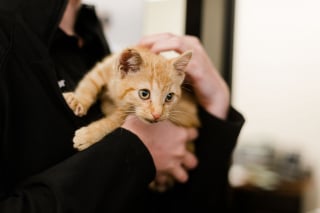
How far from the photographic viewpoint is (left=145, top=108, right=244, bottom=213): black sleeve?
1.01m

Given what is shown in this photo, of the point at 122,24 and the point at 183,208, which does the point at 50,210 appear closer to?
the point at 183,208

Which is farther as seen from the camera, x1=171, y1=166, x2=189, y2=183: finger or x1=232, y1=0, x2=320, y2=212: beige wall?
x1=232, y1=0, x2=320, y2=212: beige wall

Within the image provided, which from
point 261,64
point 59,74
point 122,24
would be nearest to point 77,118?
point 59,74

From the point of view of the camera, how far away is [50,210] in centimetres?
59

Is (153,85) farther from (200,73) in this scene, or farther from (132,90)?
(200,73)

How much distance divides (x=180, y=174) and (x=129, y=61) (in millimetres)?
314

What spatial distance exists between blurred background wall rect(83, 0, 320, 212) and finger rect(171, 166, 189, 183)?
1.01 metres

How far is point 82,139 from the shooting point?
2.58 ft

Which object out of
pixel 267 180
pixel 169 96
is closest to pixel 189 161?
pixel 169 96

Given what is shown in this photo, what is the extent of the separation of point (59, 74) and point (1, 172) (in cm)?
27

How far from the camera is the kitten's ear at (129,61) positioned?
2.75 feet

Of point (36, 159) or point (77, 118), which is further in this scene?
point (77, 118)

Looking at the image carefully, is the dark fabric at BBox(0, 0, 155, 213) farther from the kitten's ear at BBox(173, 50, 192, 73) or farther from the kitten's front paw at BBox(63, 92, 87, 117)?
the kitten's ear at BBox(173, 50, 192, 73)

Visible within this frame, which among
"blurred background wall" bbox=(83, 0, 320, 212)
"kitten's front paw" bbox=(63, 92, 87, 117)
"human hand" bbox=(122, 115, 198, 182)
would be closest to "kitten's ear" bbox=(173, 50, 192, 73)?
"human hand" bbox=(122, 115, 198, 182)
